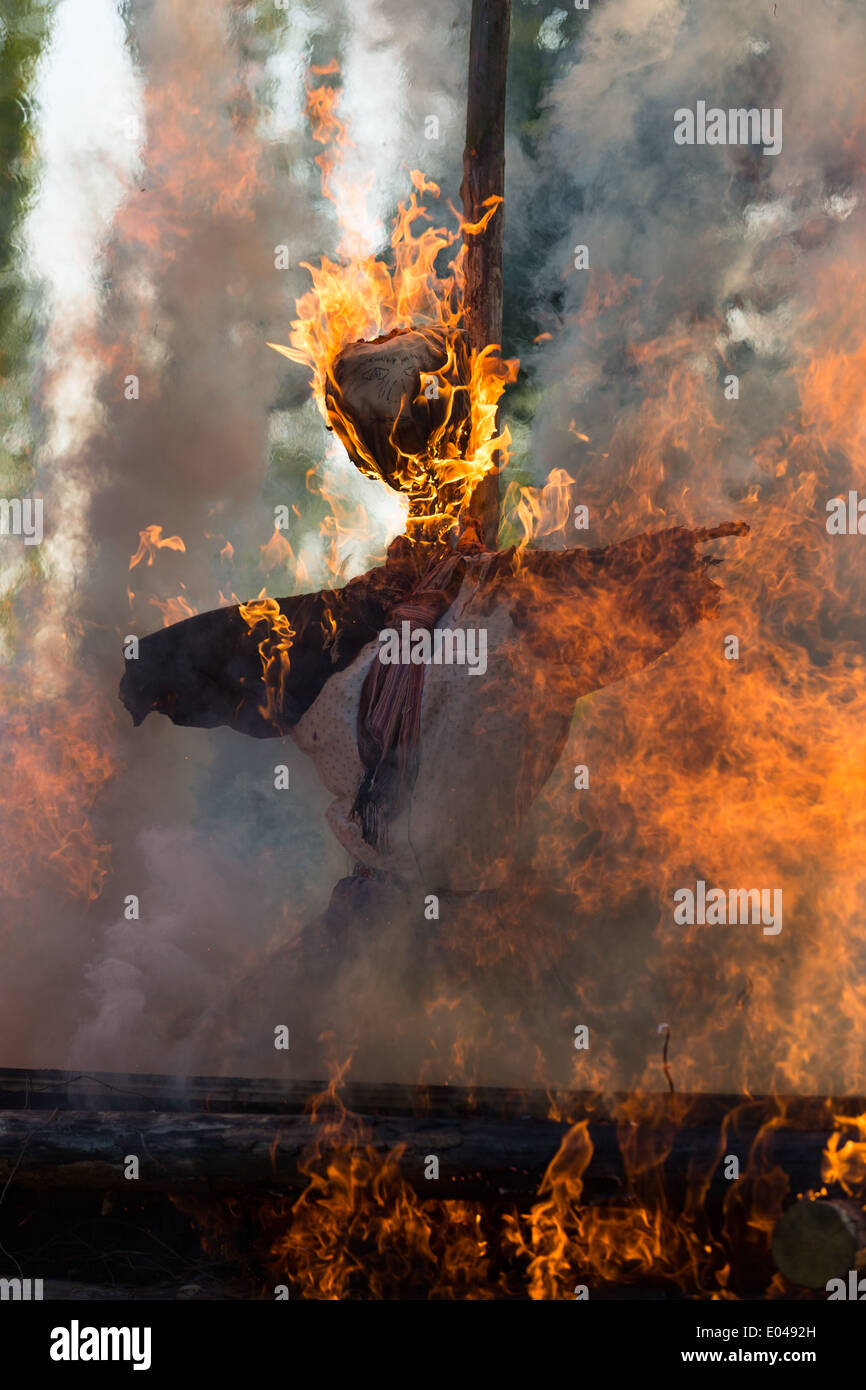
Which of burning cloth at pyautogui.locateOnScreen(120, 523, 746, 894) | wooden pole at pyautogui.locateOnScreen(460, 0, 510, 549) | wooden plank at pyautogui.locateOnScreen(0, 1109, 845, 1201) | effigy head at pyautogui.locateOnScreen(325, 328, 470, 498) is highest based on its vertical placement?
wooden pole at pyautogui.locateOnScreen(460, 0, 510, 549)

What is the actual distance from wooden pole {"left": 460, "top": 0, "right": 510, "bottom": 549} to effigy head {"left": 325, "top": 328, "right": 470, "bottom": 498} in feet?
0.97

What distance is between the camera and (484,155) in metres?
5.43

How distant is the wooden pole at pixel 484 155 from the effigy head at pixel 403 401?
297mm

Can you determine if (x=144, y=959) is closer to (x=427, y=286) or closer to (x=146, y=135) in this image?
(x=427, y=286)

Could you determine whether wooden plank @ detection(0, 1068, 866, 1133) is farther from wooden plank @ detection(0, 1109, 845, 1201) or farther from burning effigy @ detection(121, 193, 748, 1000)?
burning effigy @ detection(121, 193, 748, 1000)

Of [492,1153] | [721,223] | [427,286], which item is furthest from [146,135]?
[492,1153]

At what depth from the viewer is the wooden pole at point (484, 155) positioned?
5.39 m

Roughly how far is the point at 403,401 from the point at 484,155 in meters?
1.44

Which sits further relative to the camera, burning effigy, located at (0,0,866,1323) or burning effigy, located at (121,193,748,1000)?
burning effigy, located at (121,193,748,1000)

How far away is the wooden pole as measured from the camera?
539 cm

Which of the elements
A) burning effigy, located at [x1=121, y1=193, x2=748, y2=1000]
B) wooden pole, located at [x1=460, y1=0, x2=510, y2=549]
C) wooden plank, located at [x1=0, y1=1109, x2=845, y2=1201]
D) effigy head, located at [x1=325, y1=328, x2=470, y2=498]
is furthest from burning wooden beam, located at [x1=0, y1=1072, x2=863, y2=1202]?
wooden pole, located at [x1=460, y1=0, x2=510, y2=549]

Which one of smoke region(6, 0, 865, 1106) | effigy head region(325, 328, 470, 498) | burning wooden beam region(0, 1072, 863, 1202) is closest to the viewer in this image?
burning wooden beam region(0, 1072, 863, 1202)

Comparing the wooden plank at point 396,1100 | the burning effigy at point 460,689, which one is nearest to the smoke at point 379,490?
the burning effigy at point 460,689

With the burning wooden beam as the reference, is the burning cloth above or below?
above
